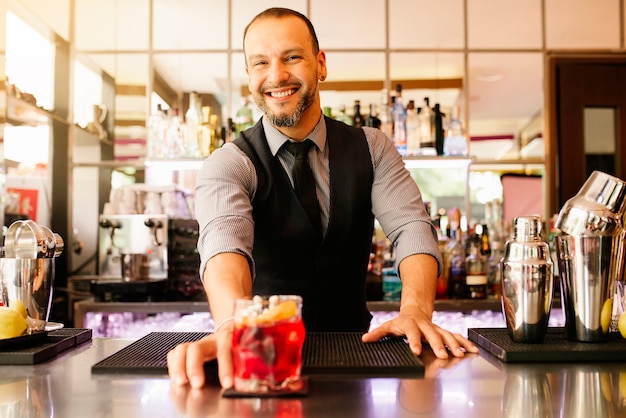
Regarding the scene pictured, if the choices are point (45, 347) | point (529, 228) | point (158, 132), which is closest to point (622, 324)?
point (529, 228)

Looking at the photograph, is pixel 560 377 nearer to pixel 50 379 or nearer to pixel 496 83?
pixel 50 379

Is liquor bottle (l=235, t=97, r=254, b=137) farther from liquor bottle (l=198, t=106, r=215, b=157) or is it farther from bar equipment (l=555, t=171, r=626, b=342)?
bar equipment (l=555, t=171, r=626, b=342)

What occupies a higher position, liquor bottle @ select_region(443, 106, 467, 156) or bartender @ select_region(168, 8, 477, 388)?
liquor bottle @ select_region(443, 106, 467, 156)

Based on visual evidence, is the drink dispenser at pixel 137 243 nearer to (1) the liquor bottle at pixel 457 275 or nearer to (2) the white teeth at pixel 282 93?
(1) the liquor bottle at pixel 457 275

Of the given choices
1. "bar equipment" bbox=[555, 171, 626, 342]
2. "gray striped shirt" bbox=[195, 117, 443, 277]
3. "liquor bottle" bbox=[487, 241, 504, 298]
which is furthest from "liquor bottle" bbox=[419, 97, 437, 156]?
"bar equipment" bbox=[555, 171, 626, 342]

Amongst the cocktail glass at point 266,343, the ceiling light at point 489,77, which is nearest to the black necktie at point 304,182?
the cocktail glass at point 266,343

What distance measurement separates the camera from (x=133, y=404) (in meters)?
0.84

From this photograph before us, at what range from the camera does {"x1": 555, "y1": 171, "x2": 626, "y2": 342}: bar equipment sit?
3.88 ft

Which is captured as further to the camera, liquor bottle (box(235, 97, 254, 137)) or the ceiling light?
the ceiling light

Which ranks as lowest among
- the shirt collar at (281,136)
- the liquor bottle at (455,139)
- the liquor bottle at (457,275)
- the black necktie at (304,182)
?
the liquor bottle at (457,275)

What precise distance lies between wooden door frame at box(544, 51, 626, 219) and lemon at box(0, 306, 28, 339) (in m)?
3.32

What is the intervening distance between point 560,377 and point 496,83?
3.19 m

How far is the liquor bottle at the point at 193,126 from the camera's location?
3.58 m

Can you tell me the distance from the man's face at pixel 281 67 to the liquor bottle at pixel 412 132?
6.16 ft
